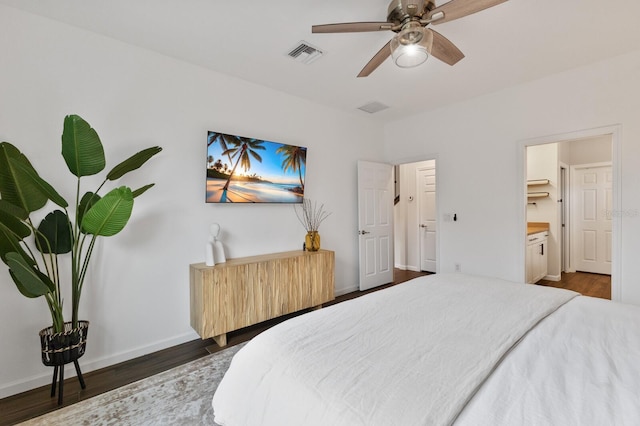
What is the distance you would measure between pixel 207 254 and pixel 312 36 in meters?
2.20

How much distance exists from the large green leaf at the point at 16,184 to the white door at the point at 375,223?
352cm

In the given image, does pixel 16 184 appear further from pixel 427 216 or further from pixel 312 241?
pixel 427 216

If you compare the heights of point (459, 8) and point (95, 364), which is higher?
point (459, 8)

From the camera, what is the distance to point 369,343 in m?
1.23

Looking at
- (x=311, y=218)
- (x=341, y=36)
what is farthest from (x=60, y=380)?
(x=341, y=36)

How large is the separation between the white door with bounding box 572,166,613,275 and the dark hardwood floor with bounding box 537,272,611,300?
0.88 feet

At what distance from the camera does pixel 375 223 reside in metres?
4.56

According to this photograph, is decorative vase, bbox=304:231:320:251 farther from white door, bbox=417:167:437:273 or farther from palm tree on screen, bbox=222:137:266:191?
white door, bbox=417:167:437:273

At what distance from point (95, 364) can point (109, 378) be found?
250 mm

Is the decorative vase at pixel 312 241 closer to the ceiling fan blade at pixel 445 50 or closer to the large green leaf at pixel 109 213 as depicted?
the large green leaf at pixel 109 213

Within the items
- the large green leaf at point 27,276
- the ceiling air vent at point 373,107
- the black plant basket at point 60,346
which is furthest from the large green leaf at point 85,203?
the ceiling air vent at point 373,107

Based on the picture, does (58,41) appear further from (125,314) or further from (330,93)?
(330,93)

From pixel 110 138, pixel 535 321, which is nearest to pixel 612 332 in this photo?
pixel 535 321

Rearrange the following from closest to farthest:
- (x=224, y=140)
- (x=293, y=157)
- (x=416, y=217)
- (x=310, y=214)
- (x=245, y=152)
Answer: (x=224, y=140), (x=245, y=152), (x=293, y=157), (x=310, y=214), (x=416, y=217)
